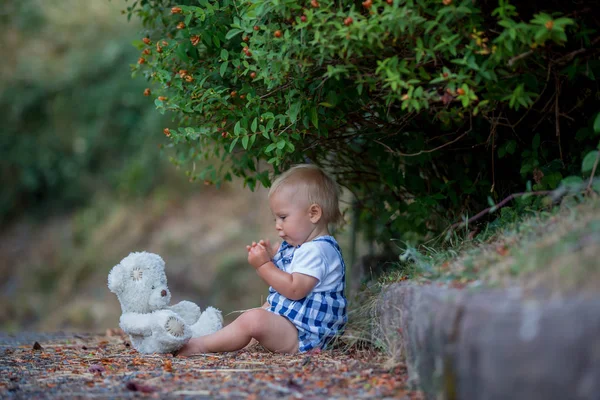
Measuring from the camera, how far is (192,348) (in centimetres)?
339

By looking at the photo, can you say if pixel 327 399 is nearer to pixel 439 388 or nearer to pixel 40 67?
pixel 439 388

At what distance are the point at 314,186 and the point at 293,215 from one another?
7.4 inches

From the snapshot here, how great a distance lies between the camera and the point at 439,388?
1.97 m

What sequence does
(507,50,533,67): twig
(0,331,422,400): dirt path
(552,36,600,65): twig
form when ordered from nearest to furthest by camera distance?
(0,331,422,400): dirt path → (507,50,533,67): twig → (552,36,600,65): twig

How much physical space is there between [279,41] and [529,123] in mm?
1453

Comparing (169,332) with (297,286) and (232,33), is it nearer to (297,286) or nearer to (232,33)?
(297,286)

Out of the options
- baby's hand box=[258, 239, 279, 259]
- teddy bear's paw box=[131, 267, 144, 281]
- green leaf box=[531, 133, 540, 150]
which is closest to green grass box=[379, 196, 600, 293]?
green leaf box=[531, 133, 540, 150]

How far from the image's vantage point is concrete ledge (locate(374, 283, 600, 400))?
60.6 inches

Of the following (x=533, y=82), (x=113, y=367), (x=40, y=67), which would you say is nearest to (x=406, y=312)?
(x=533, y=82)

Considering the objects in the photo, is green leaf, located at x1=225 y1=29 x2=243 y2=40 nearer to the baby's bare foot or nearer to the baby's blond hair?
the baby's blond hair

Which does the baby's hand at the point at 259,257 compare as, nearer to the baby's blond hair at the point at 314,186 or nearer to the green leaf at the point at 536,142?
the baby's blond hair at the point at 314,186

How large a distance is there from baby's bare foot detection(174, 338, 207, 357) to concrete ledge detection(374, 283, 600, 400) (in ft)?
5.47

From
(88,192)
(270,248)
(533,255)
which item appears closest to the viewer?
(533,255)

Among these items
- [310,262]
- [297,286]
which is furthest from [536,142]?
[297,286]
